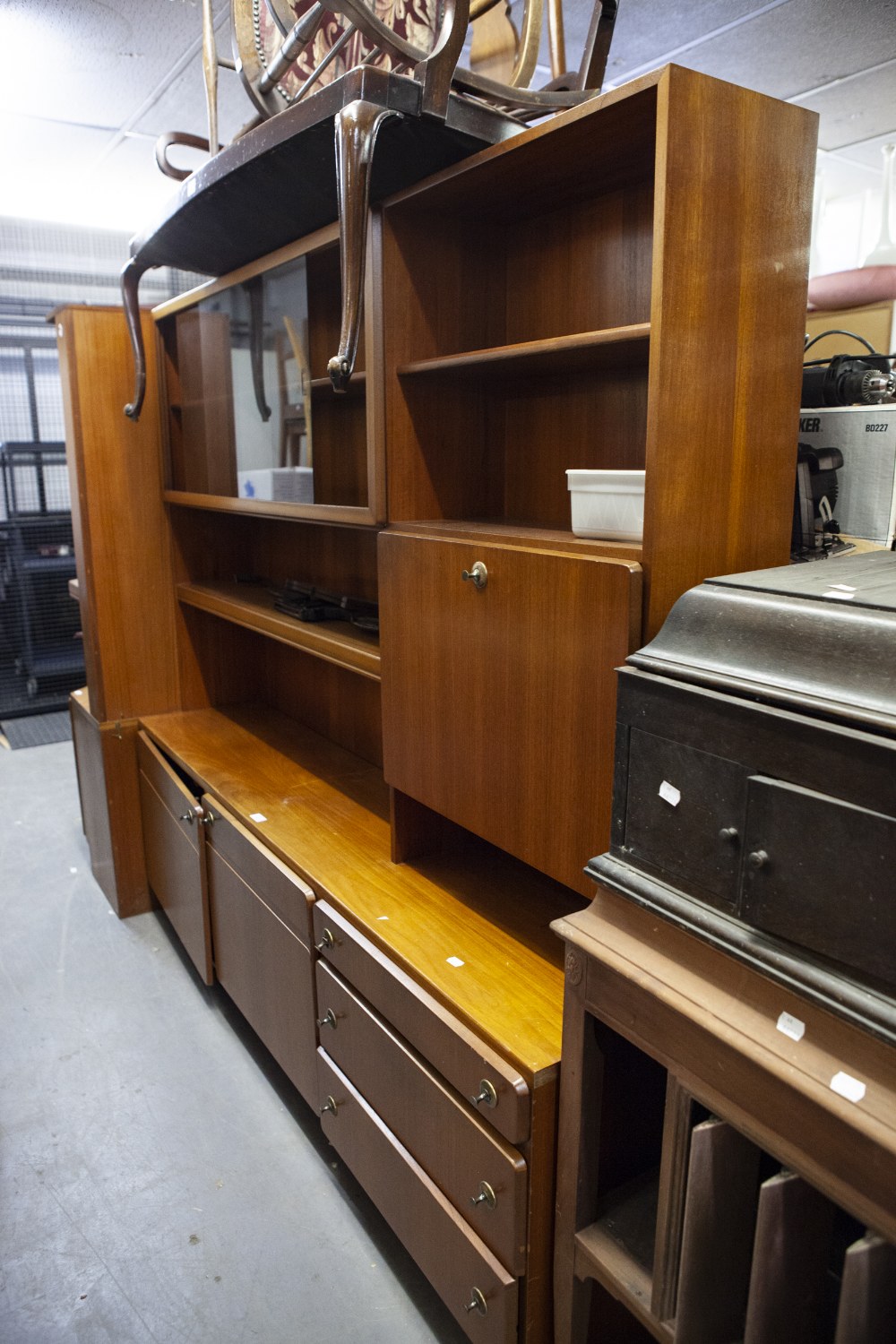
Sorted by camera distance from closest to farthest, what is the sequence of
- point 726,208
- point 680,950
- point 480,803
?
point 680,950, point 726,208, point 480,803

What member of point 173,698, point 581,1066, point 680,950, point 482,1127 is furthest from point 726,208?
point 173,698

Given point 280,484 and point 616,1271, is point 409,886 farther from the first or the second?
point 280,484

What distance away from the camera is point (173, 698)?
2975 millimetres

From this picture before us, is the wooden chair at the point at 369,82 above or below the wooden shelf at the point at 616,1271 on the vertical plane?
above

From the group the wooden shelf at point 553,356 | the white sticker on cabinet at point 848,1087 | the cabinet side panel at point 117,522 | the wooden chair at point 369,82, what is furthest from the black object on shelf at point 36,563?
the white sticker on cabinet at point 848,1087

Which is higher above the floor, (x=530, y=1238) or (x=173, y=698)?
(x=173, y=698)

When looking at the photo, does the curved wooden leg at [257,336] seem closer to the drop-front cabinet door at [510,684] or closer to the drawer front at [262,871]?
the drop-front cabinet door at [510,684]

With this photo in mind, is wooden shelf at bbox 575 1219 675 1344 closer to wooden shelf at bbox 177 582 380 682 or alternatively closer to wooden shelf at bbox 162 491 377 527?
wooden shelf at bbox 177 582 380 682

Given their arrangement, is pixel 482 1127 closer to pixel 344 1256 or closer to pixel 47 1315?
pixel 344 1256

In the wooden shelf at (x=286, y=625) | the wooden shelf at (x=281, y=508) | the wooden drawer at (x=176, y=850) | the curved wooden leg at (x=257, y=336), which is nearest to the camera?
the wooden shelf at (x=281, y=508)

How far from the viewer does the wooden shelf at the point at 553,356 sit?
121 cm

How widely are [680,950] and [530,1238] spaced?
525mm

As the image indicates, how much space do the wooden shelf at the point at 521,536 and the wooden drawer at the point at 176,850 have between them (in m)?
1.08

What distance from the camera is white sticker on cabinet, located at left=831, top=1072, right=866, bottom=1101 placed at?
0.82 meters
